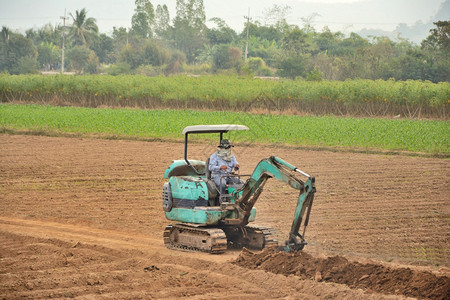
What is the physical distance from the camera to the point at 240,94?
138 feet

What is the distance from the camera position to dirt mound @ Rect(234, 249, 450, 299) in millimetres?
8344

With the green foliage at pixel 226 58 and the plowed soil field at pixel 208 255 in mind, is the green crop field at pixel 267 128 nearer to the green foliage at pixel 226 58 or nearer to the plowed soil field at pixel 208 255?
the plowed soil field at pixel 208 255

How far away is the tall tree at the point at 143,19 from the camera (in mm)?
101125

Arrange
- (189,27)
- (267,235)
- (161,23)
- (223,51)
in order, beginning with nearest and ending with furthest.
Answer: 1. (267,235)
2. (223,51)
3. (189,27)
4. (161,23)

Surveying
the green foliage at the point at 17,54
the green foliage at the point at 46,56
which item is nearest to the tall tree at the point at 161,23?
the green foliage at the point at 46,56

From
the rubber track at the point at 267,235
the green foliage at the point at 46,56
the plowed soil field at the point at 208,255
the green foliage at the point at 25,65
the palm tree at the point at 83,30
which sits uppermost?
the palm tree at the point at 83,30

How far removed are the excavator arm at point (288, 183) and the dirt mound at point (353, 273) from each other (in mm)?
300

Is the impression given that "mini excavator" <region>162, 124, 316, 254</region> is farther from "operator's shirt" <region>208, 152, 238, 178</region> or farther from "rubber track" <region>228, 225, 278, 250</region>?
"operator's shirt" <region>208, 152, 238, 178</region>

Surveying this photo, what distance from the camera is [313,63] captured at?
203ft

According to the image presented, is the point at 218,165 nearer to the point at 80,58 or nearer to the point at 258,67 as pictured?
the point at 258,67

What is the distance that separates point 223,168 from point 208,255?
5.24 feet

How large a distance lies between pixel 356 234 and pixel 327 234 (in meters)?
0.59

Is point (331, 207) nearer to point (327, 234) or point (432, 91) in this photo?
point (327, 234)

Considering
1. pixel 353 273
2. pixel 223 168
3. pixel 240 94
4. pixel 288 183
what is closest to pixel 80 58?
pixel 240 94
